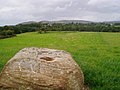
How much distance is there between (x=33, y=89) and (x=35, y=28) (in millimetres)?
76031

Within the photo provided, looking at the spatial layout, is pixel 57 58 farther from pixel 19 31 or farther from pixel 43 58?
pixel 19 31

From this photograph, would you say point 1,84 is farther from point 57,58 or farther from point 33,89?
point 57,58

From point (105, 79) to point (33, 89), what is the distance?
2937 mm

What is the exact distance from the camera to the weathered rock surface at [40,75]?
7.87 meters

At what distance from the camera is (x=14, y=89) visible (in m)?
8.23

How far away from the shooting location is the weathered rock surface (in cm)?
787

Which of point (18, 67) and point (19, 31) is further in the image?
point (19, 31)

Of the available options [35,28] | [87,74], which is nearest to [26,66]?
[87,74]

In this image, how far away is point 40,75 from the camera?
7973 mm

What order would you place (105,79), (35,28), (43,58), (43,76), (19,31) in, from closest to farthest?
(43,76)
(43,58)
(105,79)
(19,31)
(35,28)

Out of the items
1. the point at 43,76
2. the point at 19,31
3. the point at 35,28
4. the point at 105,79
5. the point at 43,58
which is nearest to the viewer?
the point at 43,76

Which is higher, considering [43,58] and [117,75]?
[43,58]

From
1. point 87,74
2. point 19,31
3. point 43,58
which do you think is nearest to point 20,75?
point 43,58

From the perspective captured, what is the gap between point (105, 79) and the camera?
32.3ft
